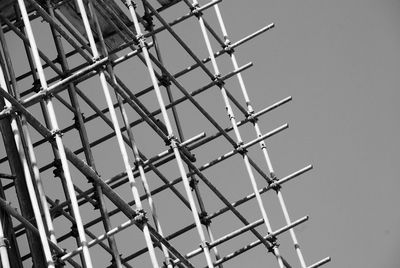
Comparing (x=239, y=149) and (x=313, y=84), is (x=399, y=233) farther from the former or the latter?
(x=239, y=149)

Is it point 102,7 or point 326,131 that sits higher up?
point 326,131

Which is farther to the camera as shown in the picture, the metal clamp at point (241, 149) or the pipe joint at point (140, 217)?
the metal clamp at point (241, 149)

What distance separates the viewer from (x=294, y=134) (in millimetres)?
25078

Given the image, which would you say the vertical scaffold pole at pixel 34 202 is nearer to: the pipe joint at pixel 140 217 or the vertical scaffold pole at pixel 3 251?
the vertical scaffold pole at pixel 3 251

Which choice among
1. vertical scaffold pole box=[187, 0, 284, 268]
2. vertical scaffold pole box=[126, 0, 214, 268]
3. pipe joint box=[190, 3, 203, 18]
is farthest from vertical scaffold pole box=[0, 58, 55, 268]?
pipe joint box=[190, 3, 203, 18]

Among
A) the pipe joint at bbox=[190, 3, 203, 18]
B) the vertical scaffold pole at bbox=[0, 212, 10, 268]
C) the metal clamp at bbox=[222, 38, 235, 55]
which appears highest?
the pipe joint at bbox=[190, 3, 203, 18]

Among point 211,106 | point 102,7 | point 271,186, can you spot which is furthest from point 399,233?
Answer: point 102,7

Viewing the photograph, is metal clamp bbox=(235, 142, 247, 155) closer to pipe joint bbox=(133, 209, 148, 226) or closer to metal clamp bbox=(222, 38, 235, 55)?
metal clamp bbox=(222, 38, 235, 55)

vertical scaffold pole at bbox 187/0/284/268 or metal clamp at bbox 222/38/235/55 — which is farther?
metal clamp at bbox 222/38/235/55

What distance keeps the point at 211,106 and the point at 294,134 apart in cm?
149

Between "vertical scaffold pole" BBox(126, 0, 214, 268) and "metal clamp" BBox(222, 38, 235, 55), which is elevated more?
"metal clamp" BBox(222, 38, 235, 55)

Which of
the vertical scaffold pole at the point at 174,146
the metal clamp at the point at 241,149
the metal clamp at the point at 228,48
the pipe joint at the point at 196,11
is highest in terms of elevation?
the pipe joint at the point at 196,11

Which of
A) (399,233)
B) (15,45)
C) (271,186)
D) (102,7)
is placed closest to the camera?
(102,7)

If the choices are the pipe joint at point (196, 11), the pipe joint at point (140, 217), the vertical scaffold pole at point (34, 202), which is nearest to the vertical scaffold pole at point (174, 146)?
the pipe joint at point (140, 217)
